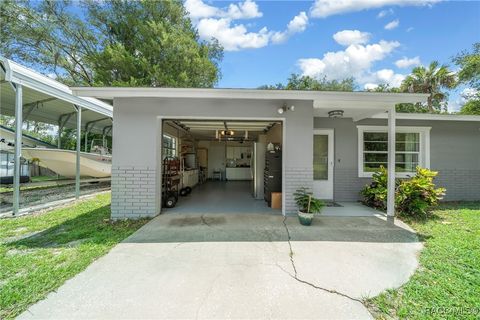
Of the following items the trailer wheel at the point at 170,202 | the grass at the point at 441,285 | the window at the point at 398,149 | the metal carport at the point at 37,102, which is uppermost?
the metal carport at the point at 37,102

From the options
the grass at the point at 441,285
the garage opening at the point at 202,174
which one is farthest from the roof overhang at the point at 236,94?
the grass at the point at 441,285

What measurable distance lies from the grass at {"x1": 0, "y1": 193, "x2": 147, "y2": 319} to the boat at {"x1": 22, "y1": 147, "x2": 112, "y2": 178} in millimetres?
3250

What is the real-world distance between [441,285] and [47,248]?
520 cm

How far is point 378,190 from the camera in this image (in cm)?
548

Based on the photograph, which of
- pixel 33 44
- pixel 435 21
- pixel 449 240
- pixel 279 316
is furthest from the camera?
pixel 33 44

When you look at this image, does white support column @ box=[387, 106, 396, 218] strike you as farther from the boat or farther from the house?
the boat

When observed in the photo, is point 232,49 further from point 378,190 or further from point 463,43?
point 378,190

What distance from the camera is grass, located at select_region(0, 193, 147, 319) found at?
2.17 metres

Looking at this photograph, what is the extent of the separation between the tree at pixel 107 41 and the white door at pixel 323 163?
8.72 metres

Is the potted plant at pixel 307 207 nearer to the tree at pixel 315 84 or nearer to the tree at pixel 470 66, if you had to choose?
the tree at pixel 470 66

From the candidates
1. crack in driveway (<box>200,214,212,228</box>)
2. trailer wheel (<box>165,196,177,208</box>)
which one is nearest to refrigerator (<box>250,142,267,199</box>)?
crack in driveway (<box>200,214,212,228</box>)

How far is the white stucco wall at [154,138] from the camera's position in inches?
179

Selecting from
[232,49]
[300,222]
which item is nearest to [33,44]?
[232,49]

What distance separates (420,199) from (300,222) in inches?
119
